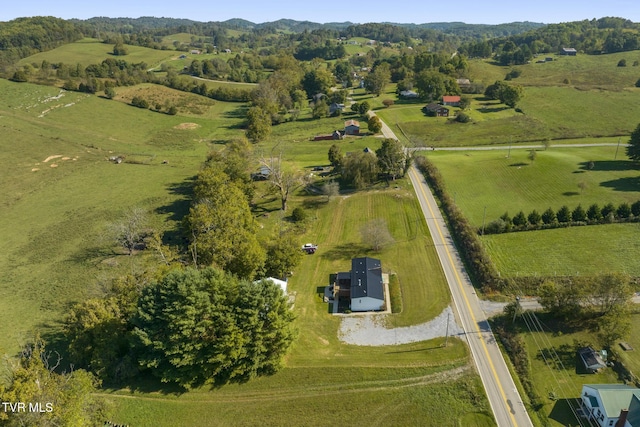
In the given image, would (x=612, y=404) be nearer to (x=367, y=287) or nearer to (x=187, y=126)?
(x=367, y=287)

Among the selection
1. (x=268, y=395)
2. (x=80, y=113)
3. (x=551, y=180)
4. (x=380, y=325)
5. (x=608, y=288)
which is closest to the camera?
(x=268, y=395)

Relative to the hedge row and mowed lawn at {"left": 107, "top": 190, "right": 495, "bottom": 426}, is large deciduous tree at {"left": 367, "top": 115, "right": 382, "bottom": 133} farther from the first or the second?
mowed lawn at {"left": 107, "top": 190, "right": 495, "bottom": 426}

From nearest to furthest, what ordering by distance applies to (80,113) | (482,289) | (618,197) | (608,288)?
(608,288)
(482,289)
(618,197)
(80,113)

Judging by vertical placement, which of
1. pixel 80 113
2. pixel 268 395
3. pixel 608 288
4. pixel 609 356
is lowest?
pixel 268 395

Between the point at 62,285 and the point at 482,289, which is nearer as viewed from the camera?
the point at 482,289

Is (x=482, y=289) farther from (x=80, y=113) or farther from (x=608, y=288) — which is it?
(x=80, y=113)

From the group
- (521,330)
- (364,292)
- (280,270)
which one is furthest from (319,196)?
(521,330)

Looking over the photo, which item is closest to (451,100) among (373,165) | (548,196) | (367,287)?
(373,165)
